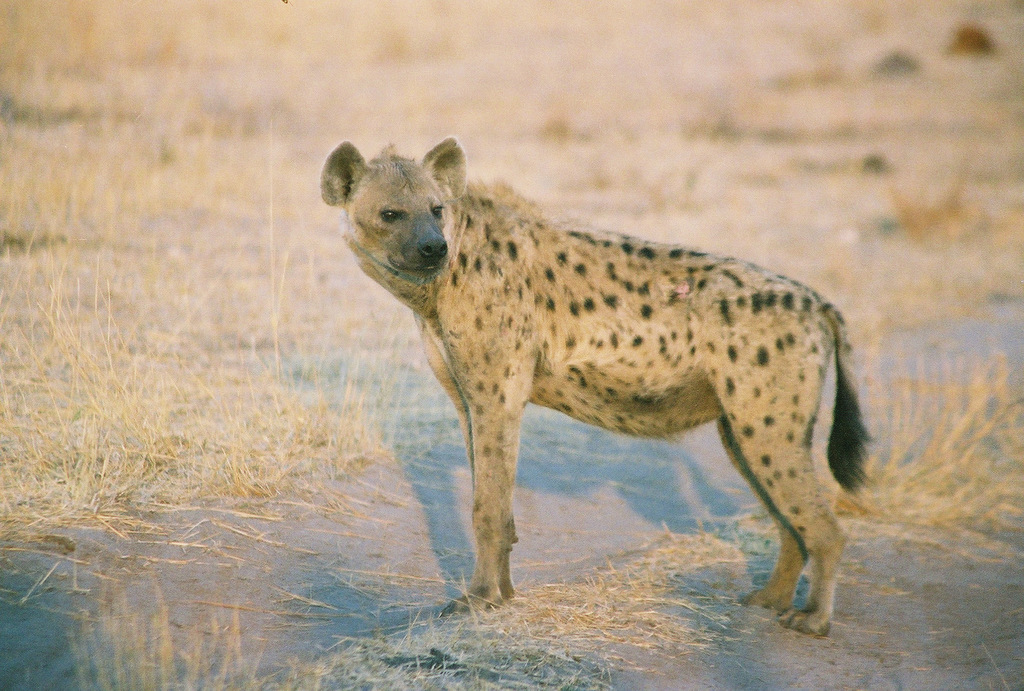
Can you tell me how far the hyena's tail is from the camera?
3990mm

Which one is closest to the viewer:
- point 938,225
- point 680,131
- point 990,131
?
point 938,225

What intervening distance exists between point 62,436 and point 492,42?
15.1m

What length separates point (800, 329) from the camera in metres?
3.80

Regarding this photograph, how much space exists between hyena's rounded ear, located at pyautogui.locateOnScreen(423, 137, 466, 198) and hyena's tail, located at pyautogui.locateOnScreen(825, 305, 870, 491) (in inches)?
61.6

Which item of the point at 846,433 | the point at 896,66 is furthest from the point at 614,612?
the point at 896,66

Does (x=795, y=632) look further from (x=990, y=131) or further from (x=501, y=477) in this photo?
(x=990, y=131)

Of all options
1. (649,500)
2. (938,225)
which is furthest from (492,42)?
(649,500)

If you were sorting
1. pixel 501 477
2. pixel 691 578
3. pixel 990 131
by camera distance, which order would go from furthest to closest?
1. pixel 990 131
2. pixel 691 578
3. pixel 501 477

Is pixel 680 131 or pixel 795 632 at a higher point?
pixel 680 131

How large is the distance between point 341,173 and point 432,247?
0.54 metres

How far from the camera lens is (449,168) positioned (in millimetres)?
3916

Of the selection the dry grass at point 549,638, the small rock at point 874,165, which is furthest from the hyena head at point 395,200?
the small rock at point 874,165

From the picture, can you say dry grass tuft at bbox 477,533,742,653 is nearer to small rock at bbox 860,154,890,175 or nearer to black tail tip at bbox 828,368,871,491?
black tail tip at bbox 828,368,871,491

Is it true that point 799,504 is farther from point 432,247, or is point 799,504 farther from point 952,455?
point 952,455
